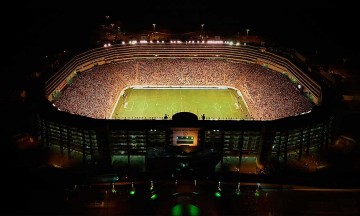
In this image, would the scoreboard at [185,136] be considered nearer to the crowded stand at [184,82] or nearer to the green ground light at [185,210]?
the green ground light at [185,210]

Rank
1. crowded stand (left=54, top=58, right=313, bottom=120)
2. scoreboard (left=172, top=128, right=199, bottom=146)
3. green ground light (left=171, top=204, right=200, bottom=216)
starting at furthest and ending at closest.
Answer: crowded stand (left=54, top=58, right=313, bottom=120) < scoreboard (left=172, top=128, right=199, bottom=146) < green ground light (left=171, top=204, right=200, bottom=216)

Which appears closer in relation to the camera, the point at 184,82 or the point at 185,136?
the point at 185,136

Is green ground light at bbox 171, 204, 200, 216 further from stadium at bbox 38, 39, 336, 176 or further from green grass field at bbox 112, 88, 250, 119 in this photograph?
green grass field at bbox 112, 88, 250, 119

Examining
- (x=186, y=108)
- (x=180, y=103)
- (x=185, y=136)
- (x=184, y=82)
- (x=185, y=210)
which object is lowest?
(x=185, y=210)

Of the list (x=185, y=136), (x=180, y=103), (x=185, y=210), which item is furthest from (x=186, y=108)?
(x=185, y=210)

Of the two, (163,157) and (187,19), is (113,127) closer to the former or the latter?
(163,157)

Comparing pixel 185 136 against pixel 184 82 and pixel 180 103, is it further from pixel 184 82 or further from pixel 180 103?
pixel 184 82

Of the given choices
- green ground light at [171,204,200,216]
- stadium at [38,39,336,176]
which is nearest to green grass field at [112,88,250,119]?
stadium at [38,39,336,176]
